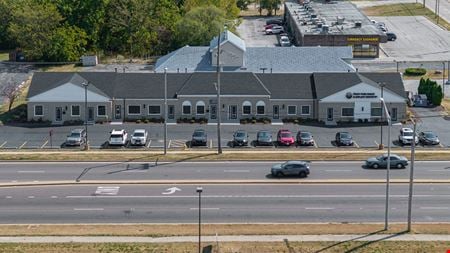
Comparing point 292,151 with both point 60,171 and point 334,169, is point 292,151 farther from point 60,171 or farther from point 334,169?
point 60,171

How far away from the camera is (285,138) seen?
232ft

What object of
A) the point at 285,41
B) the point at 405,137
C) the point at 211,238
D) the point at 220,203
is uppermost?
the point at 285,41

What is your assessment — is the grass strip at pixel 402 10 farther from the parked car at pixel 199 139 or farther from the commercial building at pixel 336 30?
the parked car at pixel 199 139

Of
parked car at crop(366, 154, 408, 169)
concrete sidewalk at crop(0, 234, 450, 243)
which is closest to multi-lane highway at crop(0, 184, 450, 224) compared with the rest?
concrete sidewalk at crop(0, 234, 450, 243)

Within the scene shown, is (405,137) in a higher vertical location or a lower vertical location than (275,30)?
lower

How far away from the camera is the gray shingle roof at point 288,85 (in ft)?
264

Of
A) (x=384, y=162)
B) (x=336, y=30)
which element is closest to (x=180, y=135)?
(x=384, y=162)

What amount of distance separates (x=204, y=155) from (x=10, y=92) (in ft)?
94.4

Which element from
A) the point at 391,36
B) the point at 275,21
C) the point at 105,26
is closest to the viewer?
the point at 105,26

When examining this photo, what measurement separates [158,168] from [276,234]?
1719 cm

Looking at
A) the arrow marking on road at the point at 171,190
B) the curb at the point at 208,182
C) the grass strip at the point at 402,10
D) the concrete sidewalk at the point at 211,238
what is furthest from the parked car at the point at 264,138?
the grass strip at the point at 402,10

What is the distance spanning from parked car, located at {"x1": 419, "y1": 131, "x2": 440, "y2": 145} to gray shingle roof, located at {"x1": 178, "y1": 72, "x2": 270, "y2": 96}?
16306 mm

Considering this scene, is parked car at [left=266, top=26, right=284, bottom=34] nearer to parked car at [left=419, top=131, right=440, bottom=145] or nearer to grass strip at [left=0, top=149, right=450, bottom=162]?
parked car at [left=419, top=131, right=440, bottom=145]

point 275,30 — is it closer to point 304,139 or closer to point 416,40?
point 416,40
